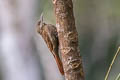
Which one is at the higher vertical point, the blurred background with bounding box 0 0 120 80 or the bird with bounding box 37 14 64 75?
the bird with bounding box 37 14 64 75

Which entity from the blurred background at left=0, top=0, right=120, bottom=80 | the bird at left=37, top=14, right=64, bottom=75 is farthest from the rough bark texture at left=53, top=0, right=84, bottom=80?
the blurred background at left=0, top=0, right=120, bottom=80

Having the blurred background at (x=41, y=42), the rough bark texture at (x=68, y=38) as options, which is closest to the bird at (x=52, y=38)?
the rough bark texture at (x=68, y=38)

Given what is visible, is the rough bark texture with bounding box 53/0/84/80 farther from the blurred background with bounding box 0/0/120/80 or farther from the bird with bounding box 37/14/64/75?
the blurred background with bounding box 0/0/120/80

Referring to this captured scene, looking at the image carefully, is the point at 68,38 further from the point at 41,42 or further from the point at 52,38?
the point at 41,42

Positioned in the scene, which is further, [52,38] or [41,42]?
[41,42]

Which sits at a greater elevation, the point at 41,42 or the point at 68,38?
the point at 68,38

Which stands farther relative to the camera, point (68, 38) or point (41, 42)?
point (41, 42)

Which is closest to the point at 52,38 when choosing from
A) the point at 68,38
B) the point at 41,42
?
the point at 68,38
